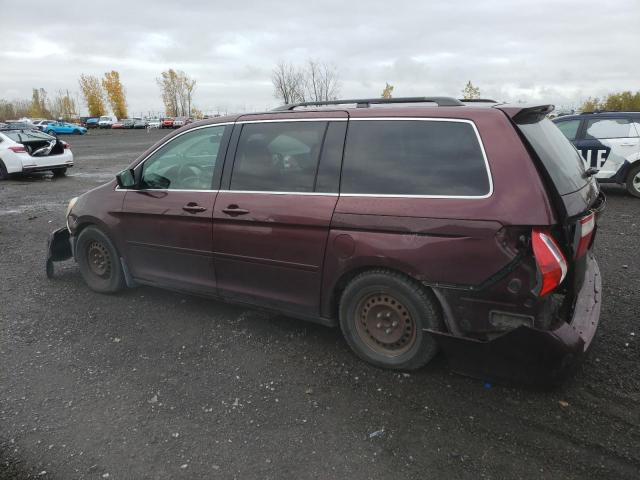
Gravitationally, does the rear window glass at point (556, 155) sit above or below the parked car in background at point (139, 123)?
above

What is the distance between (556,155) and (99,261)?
4253 millimetres

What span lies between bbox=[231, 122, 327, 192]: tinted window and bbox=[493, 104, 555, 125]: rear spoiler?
1.23 m

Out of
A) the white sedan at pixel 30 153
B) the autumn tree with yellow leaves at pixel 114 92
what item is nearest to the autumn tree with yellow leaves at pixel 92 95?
the autumn tree with yellow leaves at pixel 114 92

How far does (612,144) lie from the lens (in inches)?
360

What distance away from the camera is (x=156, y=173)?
4289 mm

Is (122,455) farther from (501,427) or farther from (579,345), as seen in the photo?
(579,345)

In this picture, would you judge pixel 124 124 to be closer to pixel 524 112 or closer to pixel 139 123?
pixel 139 123

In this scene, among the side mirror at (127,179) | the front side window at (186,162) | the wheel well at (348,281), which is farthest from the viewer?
the side mirror at (127,179)

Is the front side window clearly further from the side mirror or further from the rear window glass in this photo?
the rear window glass

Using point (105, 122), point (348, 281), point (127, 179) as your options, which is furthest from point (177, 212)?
point (105, 122)

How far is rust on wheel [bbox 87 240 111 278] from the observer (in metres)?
4.78

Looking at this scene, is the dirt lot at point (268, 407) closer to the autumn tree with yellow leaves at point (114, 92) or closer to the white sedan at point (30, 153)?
the white sedan at point (30, 153)

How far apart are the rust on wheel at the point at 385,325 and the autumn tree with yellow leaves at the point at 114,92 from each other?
10276 cm

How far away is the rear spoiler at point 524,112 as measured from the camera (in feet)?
9.53
